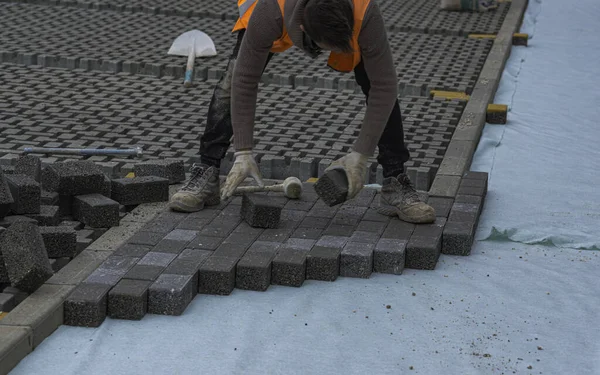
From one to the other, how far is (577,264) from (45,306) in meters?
2.47

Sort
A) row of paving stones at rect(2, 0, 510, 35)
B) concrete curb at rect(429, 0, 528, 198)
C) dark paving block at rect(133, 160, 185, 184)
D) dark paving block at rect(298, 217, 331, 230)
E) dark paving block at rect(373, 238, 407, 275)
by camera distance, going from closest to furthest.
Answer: dark paving block at rect(373, 238, 407, 275) < dark paving block at rect(298, 217, 331, 230) < dark paving block at rect(133, 160, 185, 184) < concrete curb at rect(429, 0, 528, 198) < row of paving stones at rect(2, 0, 510, 35)

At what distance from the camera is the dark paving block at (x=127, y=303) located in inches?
156

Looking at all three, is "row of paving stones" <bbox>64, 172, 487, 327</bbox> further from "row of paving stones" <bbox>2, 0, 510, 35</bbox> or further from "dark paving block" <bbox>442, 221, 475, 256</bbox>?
"row of paving stones" <bbox>2, 0, 510, 35</bbox>

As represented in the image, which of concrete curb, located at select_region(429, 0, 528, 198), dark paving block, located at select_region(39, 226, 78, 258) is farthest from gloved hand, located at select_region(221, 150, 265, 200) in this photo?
concrete curb, located at select_region(429, 0, 528, 198)

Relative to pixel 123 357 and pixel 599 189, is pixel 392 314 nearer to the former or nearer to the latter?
pixel 123 357

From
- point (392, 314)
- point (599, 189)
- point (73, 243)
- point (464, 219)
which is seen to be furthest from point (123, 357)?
point (599, 189)

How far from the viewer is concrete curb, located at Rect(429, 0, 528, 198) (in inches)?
221

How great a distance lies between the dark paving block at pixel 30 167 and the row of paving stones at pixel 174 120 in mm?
714

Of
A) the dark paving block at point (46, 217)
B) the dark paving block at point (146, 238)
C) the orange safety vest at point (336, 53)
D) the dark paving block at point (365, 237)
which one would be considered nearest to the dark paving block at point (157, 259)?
the dark paving block at point (146, 238)

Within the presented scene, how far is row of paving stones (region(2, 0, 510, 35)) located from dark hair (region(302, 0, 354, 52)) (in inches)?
254

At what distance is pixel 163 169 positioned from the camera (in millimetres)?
5438

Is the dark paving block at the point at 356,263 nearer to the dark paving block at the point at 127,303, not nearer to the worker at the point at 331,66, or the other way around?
the worker at the point at 331,66

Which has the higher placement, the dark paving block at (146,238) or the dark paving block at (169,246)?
the dark paving block at (169,246)

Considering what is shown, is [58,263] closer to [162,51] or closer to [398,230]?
[398,230]
